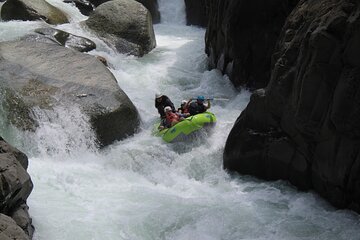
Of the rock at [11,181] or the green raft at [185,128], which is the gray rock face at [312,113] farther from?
the rock at [11,181]

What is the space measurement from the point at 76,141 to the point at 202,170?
238cm

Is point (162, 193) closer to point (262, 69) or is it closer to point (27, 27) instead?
point (262, 69)

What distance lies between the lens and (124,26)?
49.1 feet

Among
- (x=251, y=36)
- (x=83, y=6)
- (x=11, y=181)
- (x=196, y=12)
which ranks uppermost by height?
(x=11, y=181)

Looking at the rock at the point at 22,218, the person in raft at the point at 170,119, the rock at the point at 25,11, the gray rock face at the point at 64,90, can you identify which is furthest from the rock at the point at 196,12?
the rock at the point at 22,218

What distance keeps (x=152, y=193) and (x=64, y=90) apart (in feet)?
11.0

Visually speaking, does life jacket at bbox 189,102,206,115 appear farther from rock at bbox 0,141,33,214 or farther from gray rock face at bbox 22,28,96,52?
gray rock face at bbox 22,28,96,52

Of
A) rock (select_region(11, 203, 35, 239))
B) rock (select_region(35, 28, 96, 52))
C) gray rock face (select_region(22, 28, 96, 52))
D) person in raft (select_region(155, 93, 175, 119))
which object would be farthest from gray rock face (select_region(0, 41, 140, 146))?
rock (select_region(11, 203, 35, 239))

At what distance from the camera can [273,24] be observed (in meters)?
11.1

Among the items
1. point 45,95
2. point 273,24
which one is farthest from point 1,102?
point 273,24

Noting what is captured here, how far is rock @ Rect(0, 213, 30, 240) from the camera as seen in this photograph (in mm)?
4621

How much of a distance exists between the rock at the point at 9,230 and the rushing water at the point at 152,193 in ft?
3.11

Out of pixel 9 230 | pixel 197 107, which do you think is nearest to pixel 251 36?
pixel 197 107

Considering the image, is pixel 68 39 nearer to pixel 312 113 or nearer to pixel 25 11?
pixel 25 11
